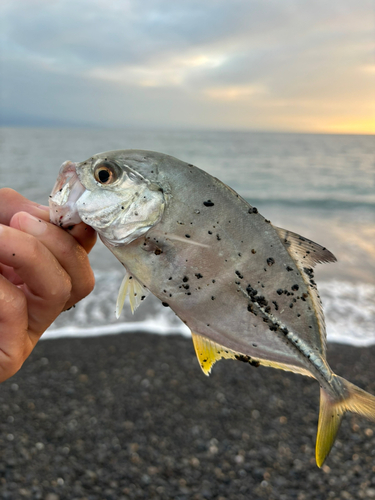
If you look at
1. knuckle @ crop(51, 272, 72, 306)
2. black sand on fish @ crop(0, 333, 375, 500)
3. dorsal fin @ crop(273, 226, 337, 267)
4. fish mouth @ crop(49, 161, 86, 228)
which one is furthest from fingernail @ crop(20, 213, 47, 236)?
black sand on fish @ crop(0, 333, 375, 500)

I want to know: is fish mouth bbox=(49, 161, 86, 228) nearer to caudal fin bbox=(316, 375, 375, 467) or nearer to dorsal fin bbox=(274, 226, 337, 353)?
dorsal fin bbox=(274, 226, 337, 353)

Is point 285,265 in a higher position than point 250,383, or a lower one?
higher

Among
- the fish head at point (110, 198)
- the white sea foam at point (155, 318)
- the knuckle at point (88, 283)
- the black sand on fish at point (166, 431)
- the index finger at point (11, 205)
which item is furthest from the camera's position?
the white sea foam at point (155, 318)

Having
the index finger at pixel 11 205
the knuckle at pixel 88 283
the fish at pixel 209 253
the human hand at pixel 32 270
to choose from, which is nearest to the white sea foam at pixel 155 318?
the knuckle at pixel 88 283

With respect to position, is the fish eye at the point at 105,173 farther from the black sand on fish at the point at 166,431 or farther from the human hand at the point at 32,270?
the black sand on fish at the point at 166,431

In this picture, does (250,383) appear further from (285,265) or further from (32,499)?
(285,265)

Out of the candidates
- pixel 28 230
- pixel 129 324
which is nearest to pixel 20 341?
pixel 28 230

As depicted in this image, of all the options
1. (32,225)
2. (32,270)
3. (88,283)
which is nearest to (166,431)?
(88,283)
